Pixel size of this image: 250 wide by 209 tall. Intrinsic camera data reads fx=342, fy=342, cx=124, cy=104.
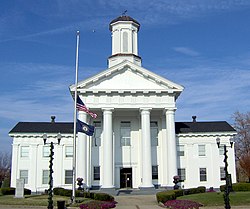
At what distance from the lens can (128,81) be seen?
140 ft

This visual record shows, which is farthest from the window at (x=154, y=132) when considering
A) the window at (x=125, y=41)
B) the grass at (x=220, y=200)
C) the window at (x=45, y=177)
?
the grass at (x=220, y=200)

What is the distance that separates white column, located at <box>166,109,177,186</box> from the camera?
132 feet

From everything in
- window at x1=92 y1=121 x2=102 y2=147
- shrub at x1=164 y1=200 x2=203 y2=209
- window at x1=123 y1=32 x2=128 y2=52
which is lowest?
shrub at x1=164 y1=200 x2=203 y2=209

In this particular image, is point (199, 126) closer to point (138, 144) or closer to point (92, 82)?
point (138, 144)

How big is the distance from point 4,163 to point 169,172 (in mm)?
95673

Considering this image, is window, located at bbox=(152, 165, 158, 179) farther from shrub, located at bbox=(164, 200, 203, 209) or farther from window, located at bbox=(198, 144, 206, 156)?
shrub, located at bbox=(164, 200, 203, 209)

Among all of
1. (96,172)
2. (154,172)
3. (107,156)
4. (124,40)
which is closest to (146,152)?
(107,156)

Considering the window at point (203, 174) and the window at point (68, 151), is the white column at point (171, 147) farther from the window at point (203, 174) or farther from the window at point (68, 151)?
the window at point (68, 151)

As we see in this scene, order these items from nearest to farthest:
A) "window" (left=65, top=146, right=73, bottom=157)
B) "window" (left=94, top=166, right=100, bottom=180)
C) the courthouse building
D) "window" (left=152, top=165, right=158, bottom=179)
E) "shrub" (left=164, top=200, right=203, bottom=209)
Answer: "shrub" (left=164, top=200, right=203, bottom=209), the courthouse building, "window" (left=94, top=166, right=100, bottom=180), "window" (left=152, top=165, right=158, bottom=179), "window" (left=65, top=146, right=73, bottom=157)

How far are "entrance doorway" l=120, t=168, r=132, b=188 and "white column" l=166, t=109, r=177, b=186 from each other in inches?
219

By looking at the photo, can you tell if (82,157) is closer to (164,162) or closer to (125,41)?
(164,162)

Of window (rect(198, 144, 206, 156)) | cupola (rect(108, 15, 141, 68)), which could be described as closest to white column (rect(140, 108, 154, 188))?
window (rect(198, 144, 206, 156))

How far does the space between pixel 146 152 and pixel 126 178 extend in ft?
18.9

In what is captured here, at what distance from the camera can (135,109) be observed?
42312mm
